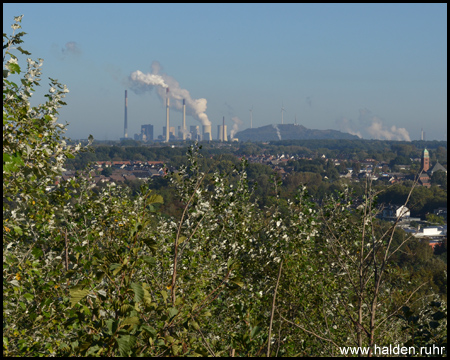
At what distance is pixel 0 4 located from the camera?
2.64m

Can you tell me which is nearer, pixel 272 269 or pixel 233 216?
pixel 272 269

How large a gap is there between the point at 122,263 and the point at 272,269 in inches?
154

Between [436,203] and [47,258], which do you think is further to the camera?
[436,203]

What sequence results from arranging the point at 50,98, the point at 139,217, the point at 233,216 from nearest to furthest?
the point at 139,217
the point at 50,98
the point at 233,216

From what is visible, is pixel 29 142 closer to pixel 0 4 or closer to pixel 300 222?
pixel 0 4

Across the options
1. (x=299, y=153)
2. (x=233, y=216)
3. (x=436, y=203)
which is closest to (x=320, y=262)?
(x=233, y=216)

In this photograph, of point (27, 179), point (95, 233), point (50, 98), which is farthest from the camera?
point (95, 233)

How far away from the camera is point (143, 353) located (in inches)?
93.4

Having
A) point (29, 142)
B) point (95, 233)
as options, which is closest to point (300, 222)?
point (95, 233)

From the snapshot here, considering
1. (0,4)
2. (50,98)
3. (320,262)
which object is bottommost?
(320,262)

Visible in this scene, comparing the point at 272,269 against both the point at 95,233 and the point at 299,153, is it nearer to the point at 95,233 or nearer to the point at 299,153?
the point at 95,233

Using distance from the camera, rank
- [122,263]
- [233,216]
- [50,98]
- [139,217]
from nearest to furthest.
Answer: [122,263] < [139,217] < [50,98] < [233,216]

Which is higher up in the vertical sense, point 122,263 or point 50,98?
point 50,98

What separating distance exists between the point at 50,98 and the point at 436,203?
6796 cm
